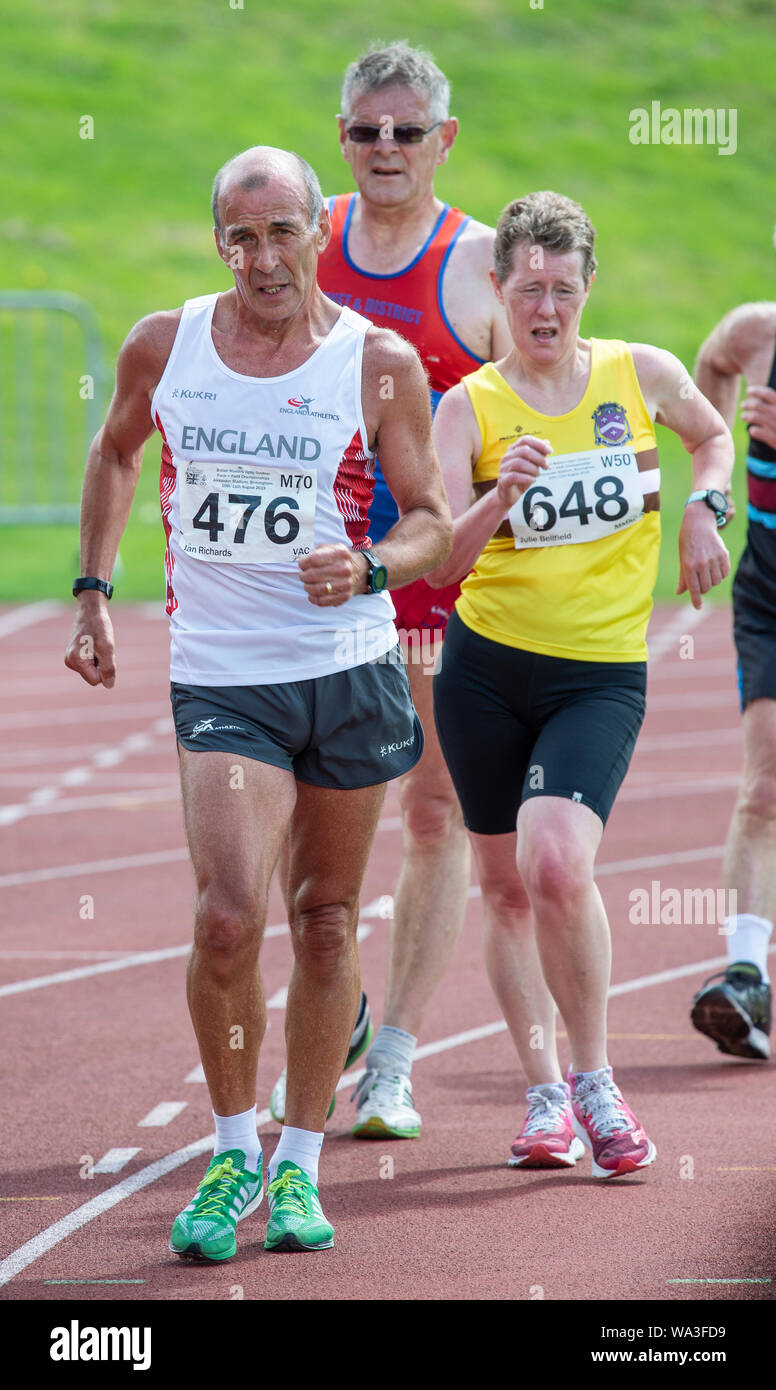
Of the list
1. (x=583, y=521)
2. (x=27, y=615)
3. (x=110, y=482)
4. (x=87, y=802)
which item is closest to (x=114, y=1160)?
(x=110, y=482)

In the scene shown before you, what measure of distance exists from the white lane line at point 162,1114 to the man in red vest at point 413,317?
0.94ft

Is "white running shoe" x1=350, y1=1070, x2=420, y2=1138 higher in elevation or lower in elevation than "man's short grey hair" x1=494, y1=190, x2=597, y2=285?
lower

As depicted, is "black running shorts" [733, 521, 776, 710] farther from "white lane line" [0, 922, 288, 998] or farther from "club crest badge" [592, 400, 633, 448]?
"white lane line" [0, 922, 288, 998]

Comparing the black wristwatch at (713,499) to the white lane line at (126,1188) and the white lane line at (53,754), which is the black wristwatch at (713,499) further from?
the white lane line at (53,754)

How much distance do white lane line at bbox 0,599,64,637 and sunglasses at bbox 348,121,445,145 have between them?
12.8 m

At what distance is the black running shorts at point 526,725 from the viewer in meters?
4.45

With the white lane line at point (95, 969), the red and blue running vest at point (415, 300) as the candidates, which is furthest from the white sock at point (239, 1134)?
the white lane line at point (95, 969)

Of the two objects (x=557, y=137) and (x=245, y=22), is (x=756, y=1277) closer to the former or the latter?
(x=557, y=137)

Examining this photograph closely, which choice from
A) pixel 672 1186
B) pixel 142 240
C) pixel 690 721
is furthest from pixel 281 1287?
pixel 142 240

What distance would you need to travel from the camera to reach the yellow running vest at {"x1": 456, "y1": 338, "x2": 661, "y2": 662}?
452 cm

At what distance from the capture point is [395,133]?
504 centimetres

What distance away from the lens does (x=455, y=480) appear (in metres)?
4.56

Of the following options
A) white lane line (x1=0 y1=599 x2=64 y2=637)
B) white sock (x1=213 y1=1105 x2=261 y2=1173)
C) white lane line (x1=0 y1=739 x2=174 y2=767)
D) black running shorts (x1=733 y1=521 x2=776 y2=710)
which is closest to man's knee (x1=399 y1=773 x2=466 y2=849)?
black running shorts (x1=733 y1=521 x2=776 y2=710)

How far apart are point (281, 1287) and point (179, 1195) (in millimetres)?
784
